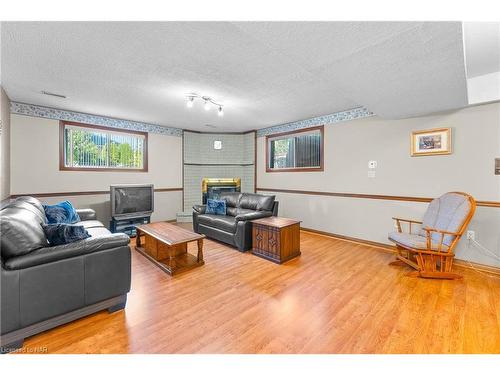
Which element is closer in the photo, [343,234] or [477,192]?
[477,192]

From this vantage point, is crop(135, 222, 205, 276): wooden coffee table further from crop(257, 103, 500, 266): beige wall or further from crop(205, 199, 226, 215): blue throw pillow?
crop(257, 103, 500, 266): beige wall

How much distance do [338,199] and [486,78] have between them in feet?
8.49

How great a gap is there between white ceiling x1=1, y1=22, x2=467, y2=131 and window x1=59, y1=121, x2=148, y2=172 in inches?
31.3

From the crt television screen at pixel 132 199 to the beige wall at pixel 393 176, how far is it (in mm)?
2995

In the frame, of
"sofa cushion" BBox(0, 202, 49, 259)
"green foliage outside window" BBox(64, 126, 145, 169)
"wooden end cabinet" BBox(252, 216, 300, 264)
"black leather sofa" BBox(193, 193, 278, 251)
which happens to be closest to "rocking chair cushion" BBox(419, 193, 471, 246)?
"wooden end cabinet" BBox(252, 216, 300, 264)

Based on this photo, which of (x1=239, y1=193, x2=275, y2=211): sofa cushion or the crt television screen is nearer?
(x1=239, y1=193, x2=275, y2=211): sofa cushion

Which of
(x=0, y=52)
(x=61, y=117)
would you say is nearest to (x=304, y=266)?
(x=0, y=52)

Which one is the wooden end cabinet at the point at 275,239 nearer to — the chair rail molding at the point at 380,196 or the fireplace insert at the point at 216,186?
the chair rail molding at the point at 380,196

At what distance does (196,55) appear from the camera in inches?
89.7

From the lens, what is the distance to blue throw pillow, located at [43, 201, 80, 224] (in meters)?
2.91

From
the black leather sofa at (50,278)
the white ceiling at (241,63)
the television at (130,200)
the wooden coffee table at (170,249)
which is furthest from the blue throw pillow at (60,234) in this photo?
the television at (130,200)

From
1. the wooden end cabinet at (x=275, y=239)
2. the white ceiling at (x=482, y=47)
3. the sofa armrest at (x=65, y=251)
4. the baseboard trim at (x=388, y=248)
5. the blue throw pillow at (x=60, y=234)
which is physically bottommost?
the baseboard trim at (x=388, y=248)

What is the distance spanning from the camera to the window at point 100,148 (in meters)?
4.37

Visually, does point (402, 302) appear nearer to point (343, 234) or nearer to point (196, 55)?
point (343, 234)
